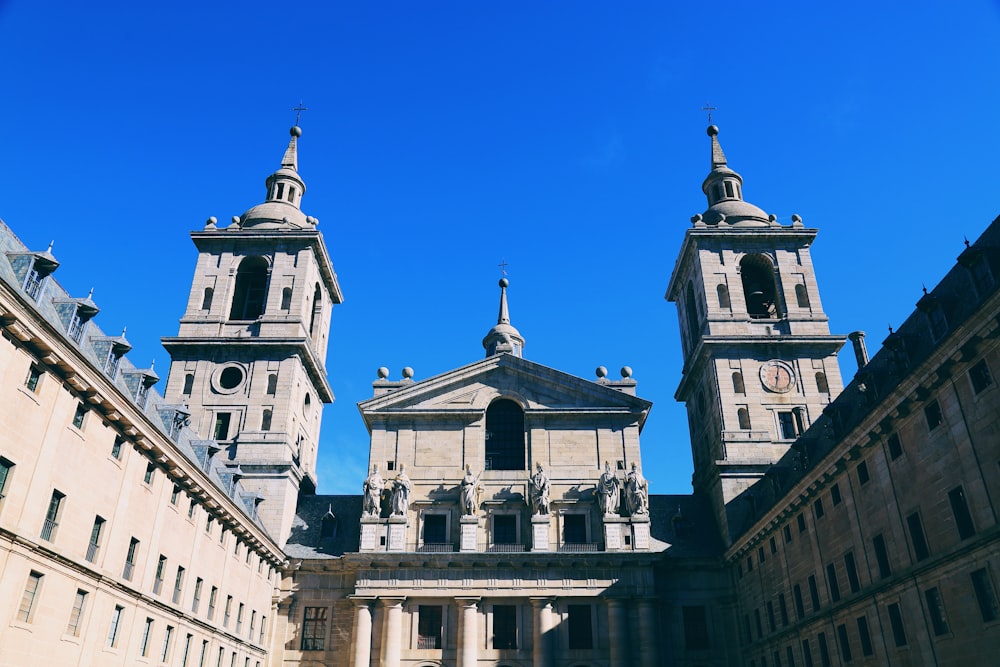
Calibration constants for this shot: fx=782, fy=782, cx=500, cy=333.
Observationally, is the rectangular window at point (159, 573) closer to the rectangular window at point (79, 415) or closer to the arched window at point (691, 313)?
the rectangular window at point (79, 415)

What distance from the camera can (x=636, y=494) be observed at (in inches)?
1670

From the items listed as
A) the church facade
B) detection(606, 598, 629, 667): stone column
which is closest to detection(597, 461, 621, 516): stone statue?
the church facade

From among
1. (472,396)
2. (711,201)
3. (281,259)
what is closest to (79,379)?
(472,396)

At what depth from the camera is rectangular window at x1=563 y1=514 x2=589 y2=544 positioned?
42656 millimetres

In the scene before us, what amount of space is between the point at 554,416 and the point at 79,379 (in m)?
27.5

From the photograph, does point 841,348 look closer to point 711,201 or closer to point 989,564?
point 711,201

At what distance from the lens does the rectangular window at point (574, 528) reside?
140 ft

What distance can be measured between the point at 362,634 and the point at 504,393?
609 inches

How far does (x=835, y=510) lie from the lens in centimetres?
3011

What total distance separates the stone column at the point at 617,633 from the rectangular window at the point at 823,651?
10544mm

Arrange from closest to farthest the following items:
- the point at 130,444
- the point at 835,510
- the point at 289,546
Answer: the point at 130,444 < the point at 835,510 < the point at 289,546

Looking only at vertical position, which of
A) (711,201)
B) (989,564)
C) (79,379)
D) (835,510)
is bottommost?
(989,564)

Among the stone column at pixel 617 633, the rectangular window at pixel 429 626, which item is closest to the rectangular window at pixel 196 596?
the rectangular window at pixel 429 626

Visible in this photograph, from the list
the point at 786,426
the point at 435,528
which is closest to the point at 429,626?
the point at 435,528
